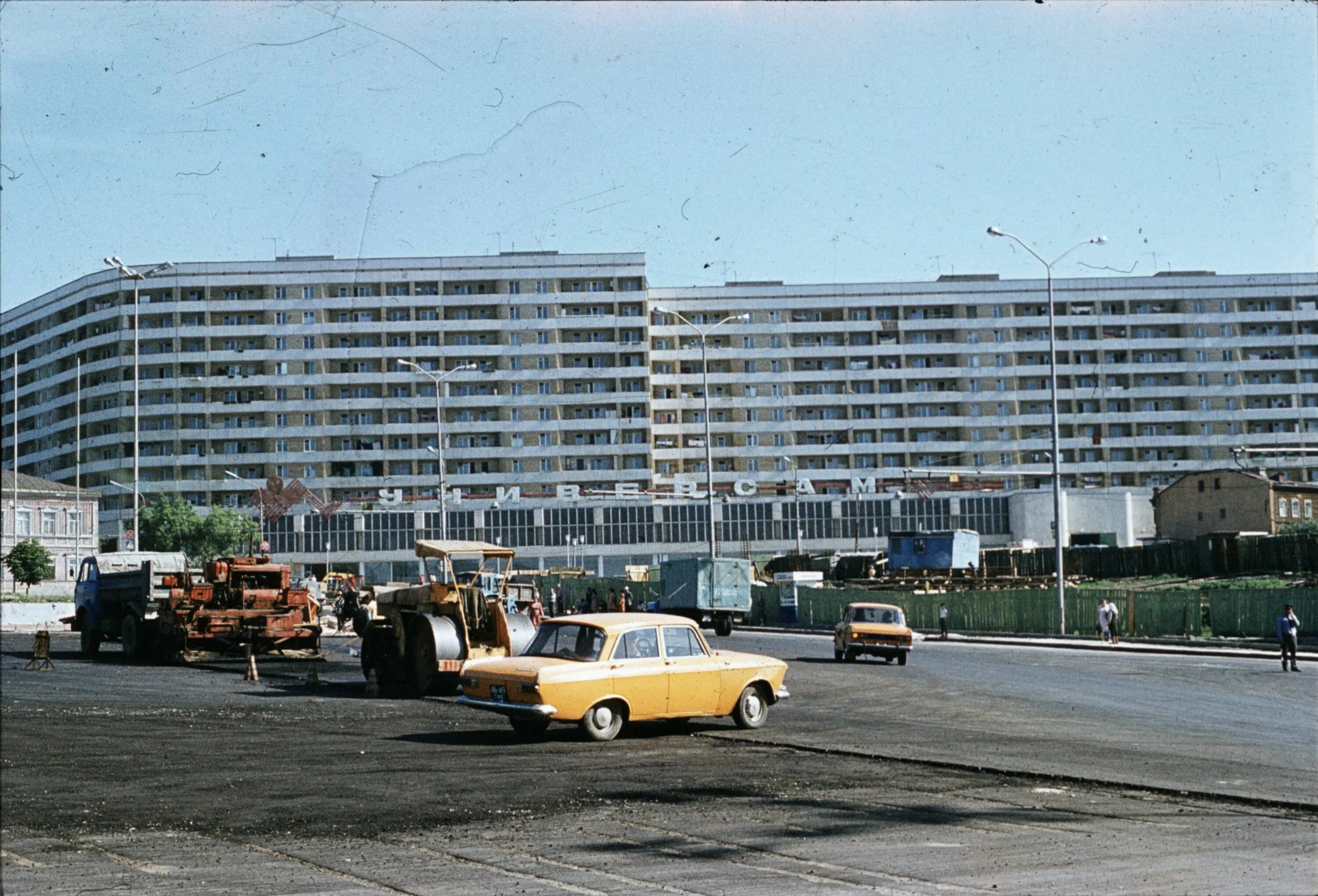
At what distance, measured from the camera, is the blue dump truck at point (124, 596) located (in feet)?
107

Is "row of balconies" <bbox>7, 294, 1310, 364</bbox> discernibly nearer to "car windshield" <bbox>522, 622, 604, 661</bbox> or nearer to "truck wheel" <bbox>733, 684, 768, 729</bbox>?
"truck wheel" <bbox>733, 684, 768, 729</bbox>

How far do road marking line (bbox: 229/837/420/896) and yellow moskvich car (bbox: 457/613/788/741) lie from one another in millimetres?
6290

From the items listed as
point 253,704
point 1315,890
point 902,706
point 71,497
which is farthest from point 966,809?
point 71,497

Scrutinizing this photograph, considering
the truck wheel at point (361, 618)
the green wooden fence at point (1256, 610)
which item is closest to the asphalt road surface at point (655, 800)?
the truck wheel at point (361, 618)

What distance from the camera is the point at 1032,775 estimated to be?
14.5m

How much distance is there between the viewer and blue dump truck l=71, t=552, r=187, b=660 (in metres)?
32.6

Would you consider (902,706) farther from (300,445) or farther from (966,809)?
(300,445)

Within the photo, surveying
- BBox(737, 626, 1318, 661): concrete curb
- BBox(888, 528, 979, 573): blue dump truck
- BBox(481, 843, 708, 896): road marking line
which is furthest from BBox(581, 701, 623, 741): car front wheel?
BBox(888, 528, 979, 573): blue dump truck

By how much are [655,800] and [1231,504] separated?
271 ft

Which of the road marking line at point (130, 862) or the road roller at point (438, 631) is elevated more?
the road roller at point (438, 631)

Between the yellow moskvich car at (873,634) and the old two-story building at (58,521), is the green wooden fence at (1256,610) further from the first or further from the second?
the old two-story building at (58,521)

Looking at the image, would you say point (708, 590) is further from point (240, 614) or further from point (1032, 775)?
point (1032, 775)

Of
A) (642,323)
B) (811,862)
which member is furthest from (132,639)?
(642,323)

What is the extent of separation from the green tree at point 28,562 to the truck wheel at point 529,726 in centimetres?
6190
